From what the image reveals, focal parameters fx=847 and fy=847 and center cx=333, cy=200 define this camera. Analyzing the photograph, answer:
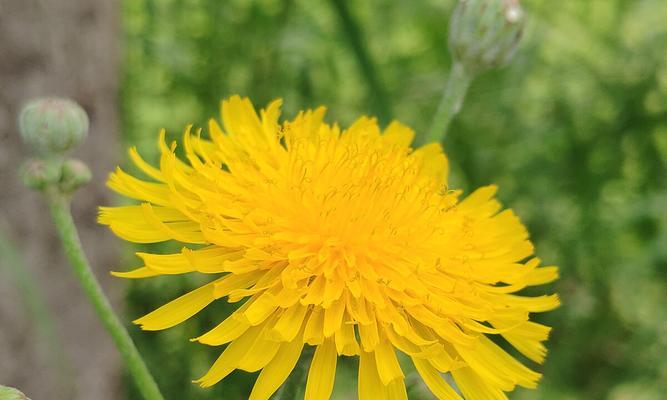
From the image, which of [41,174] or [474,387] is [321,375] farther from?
[41,174]

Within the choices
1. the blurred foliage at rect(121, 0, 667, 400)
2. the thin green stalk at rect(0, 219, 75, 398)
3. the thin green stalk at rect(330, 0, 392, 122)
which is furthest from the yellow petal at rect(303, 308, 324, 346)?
the blurred foliage at rect(121, 0, 667, 400)

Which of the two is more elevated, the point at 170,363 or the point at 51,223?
the point at 51,223

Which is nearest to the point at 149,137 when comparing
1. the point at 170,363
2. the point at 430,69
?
the point at 170,363

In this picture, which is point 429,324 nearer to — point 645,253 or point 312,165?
point 312,165

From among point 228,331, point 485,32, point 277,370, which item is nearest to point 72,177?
point 228,331

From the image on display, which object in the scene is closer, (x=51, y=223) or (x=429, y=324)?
(x=429, y=324)

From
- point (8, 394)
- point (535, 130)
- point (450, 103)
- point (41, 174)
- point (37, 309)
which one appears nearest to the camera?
point (8, 394)
